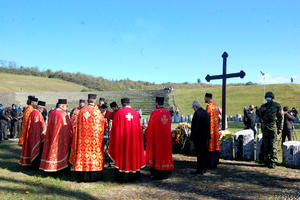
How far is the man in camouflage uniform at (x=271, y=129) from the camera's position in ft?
25.9

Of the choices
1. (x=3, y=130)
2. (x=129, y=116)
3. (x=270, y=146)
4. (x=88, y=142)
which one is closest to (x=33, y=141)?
(x=88, y=142)

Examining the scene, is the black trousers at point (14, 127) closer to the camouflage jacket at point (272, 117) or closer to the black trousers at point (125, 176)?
the black trousers at point (125, 176)

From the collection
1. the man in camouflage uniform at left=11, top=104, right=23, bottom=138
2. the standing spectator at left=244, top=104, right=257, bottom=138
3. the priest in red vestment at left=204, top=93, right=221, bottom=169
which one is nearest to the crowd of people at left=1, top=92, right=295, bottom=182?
the priest in red vestment at left=204, top=93, right=221, bottom=169

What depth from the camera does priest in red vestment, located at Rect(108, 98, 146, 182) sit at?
22.2ft

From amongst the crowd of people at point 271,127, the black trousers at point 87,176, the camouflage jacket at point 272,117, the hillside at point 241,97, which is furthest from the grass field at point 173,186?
the hillside at point 241,97

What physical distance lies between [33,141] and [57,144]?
1.47 meters

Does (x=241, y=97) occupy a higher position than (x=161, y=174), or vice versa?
(x=241, y=97)

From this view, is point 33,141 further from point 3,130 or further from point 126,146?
point 3,130

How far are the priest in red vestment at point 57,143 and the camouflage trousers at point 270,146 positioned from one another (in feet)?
19.0

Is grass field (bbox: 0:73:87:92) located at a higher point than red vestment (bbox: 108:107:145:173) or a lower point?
higher

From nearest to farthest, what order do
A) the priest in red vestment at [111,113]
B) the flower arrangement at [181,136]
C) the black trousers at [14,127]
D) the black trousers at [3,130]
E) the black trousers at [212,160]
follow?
the priest in red vestment at [111,113], the black trousers at [212,160], the flower arrangement at [181,136], the black trousers at [3,130], the black trousers at [14,127]

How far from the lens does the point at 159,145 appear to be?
23.3ft

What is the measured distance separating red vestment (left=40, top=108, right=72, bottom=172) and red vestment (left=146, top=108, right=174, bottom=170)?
2236mm

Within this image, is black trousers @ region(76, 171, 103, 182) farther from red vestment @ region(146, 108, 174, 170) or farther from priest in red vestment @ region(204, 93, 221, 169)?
priest in red vestment @ region(204, 93, 221, 169)
